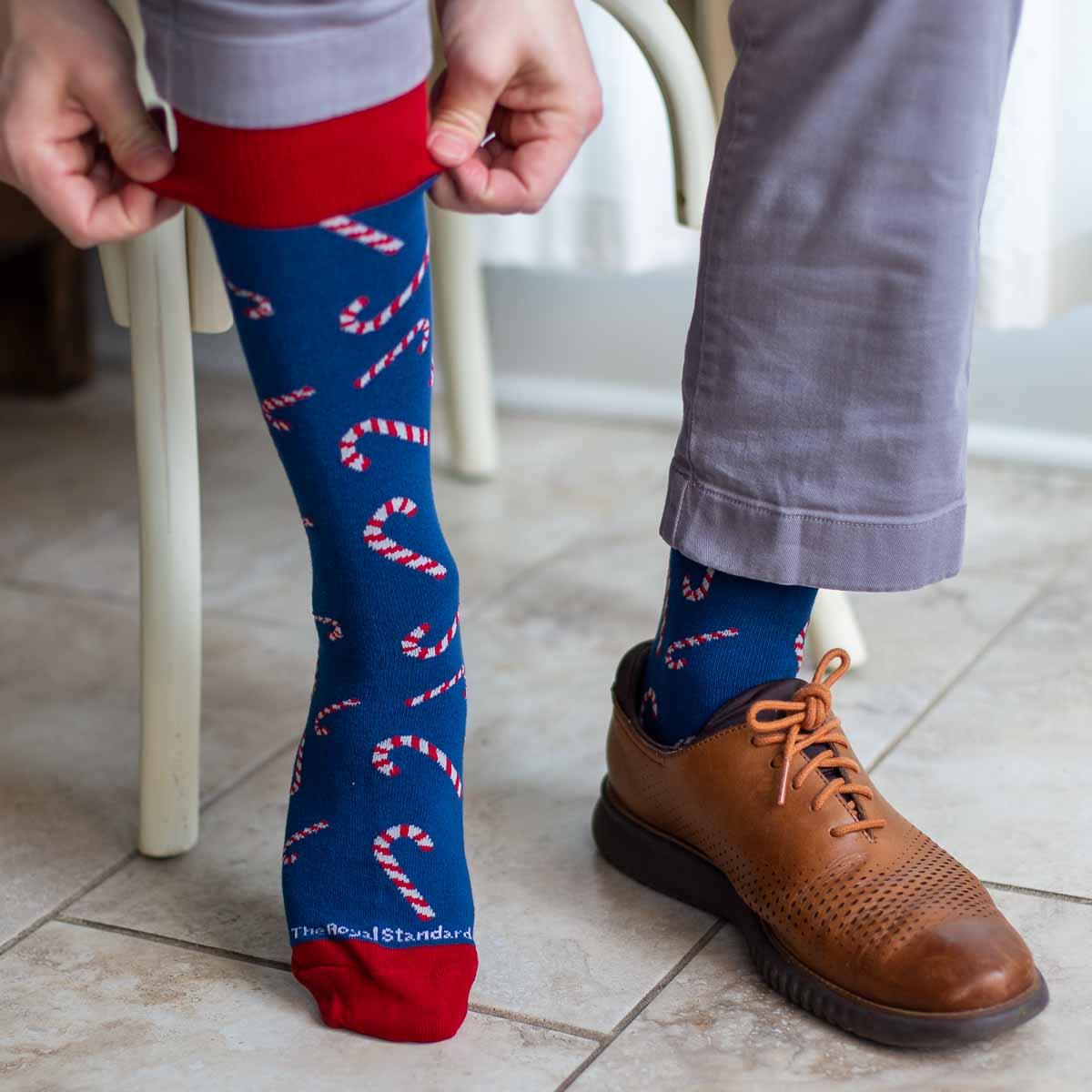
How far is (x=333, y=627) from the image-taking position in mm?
777

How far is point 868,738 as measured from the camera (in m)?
1.08

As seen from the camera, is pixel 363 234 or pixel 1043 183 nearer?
pixel 363 234

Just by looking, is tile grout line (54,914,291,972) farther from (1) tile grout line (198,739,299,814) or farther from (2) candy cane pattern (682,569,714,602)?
(2) candy cane pattern (682,569,714,602)

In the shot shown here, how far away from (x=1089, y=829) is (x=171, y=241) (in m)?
0.64

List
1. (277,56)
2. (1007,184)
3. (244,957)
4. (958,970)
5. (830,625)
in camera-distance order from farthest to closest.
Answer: (1007,184) < (830,625) < (244,957) < (958,970) < (277,56)

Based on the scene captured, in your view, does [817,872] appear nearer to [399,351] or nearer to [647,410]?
[399,351]

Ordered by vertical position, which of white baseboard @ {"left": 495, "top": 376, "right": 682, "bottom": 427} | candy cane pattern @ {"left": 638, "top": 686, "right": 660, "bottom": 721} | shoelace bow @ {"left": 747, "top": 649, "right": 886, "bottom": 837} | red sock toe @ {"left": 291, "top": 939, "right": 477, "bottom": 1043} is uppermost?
shoelace bow @ {"left": 747, "top": 649, "right": 886, "bottom": 837}

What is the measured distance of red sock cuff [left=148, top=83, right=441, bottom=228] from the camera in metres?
0.66

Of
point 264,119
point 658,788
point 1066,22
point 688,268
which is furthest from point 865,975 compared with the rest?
point 688,268

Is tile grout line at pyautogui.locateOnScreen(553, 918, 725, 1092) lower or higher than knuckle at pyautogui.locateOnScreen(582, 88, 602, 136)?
lower

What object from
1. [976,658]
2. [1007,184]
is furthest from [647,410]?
[976,658]

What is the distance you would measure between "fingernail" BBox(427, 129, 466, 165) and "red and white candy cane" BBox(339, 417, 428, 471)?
0.12m

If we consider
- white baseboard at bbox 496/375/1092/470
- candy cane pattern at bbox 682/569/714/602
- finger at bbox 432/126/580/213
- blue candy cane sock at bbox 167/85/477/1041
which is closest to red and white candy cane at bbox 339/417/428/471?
blue candy cane sock at bbox 167/85/477/1041

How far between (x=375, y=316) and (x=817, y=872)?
0.35 m
